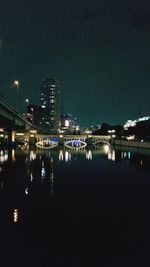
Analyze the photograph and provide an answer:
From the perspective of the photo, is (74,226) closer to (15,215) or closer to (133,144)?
(15,215)

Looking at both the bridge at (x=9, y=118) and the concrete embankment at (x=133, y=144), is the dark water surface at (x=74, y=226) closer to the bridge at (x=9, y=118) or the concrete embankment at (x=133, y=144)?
the bridge at (x=9, y=118)

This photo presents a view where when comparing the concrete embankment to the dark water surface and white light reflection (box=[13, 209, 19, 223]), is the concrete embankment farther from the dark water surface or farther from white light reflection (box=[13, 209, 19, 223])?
white light reflection (box=[13, 209, 19, 223])

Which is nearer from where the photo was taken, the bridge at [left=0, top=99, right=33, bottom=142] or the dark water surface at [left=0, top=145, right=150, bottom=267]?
the dark water surface at [left=0, top=145, right=150, bottom=267]

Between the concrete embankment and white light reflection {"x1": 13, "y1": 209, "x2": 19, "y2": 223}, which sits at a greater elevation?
the concrete embankment

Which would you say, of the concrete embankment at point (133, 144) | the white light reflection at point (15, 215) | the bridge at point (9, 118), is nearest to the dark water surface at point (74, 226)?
the white light reflection at point (15, 215)

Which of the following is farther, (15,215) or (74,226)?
(15,215)

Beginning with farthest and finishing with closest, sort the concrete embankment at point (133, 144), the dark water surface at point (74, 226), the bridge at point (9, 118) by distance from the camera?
the concrete embankment at point (133, 144)
the bridge at point (9, 118)
the dark water surface at point (74, 226)

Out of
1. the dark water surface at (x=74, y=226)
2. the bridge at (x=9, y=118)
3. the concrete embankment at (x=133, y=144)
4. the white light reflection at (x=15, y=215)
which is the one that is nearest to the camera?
the dark water surface at (x=74, y=226)

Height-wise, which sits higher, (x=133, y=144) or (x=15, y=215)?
(x=133, y=144)

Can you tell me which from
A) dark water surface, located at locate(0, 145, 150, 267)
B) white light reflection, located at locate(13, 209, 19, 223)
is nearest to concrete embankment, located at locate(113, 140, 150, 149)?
dark water surface, located at locate(0, 145, 150, 267)

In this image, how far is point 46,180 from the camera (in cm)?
3250

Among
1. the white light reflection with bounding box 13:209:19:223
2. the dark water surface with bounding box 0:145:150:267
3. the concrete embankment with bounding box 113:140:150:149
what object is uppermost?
the concrete embankment with bounding box 113:140:150:149

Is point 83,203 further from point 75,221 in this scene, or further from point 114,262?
point 114,262

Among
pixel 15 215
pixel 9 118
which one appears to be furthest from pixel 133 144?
pixel 15 215
